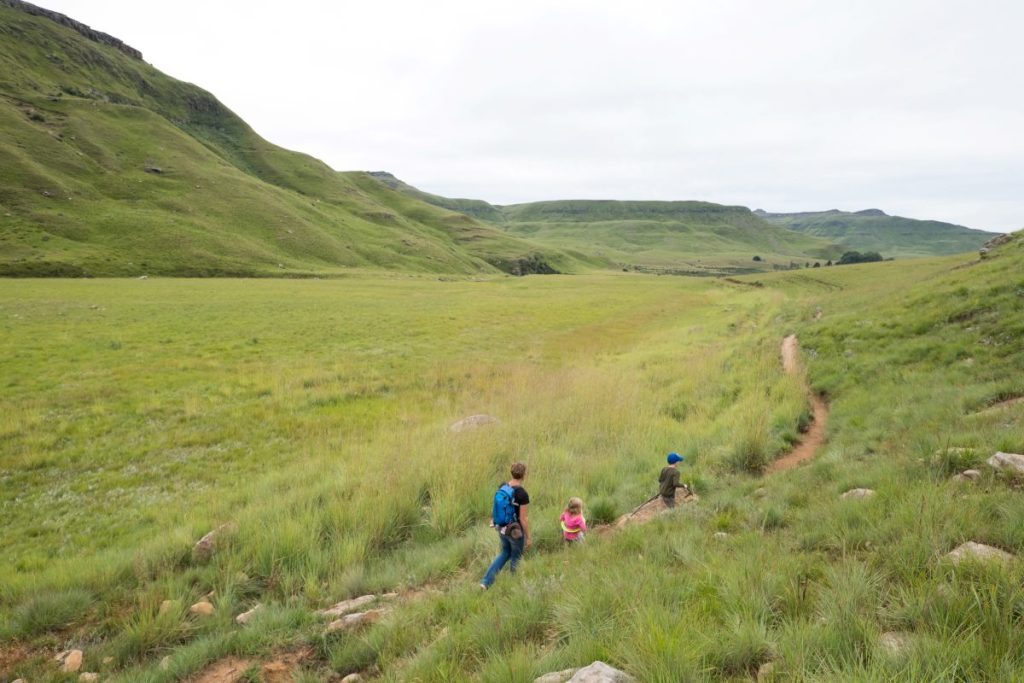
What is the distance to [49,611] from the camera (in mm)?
6340

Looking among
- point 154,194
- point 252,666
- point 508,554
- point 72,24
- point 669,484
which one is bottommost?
point 252,666

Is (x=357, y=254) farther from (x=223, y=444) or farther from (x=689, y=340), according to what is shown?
(x=223, y=444)

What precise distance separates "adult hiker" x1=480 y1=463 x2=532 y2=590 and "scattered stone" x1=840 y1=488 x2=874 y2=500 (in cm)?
404

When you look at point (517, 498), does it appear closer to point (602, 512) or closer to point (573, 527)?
point (573, 527)

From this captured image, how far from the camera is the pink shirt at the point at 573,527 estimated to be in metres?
7.00

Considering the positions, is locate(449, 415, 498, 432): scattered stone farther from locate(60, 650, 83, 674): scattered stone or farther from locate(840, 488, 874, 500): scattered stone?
locate(840, 488, 874, 500): scattered stone

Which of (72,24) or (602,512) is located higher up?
(72,24)

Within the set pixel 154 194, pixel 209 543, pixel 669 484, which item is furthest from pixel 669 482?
pixel 154 194

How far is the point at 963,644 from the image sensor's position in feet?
9.49

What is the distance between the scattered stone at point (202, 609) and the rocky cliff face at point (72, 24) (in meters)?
253

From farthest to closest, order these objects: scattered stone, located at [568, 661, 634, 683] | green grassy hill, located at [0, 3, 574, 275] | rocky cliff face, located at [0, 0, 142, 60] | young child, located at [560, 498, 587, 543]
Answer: rocky cliff face, located at [0, 0, 142, 60] → green grassy hill, located at [0, 3, 574, 275] → young child, located at [560, 498, 587, 543] → scattered stone, located at [568, 661, 634, 683]

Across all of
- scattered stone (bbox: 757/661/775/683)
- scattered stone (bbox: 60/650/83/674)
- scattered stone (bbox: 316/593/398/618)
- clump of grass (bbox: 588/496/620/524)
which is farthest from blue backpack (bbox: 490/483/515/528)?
scattered stone (bbox: 60/650/83/674)

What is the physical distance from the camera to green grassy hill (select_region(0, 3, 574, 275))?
8288 centimetres

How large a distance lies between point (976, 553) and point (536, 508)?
5810mm
